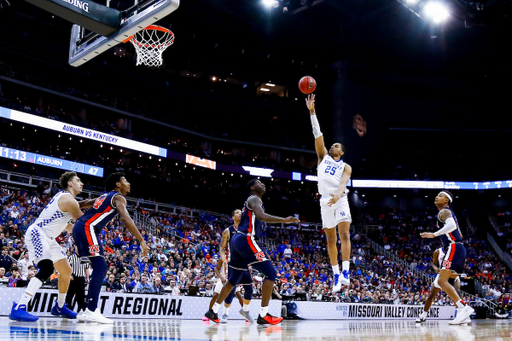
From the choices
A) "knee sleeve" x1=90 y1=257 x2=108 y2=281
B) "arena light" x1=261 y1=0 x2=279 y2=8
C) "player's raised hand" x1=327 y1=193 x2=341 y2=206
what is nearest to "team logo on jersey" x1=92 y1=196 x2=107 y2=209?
"knee sleeve" x1=90 y1=257 x2=108 y2=281

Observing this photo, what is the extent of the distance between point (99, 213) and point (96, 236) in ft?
1.09

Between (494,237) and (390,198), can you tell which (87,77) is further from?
(494,237)

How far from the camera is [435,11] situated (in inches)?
1029

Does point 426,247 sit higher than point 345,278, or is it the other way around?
point 426,247

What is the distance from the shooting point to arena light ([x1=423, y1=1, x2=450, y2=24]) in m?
25.7

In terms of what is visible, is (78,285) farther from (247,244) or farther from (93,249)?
(247,244)

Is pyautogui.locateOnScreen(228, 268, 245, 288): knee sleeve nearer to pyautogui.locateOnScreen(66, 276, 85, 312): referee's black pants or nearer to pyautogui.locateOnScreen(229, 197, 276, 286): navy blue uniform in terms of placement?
pyautogui.locateOnScreen(229, 197, 276, 286): navy blue uniform

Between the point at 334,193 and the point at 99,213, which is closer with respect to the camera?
the point at 99,213

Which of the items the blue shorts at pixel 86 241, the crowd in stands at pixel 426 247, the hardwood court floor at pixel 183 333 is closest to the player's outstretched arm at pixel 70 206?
the blue shorts at pixel 86 241

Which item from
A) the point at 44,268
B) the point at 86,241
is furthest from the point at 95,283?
the point at 44,268

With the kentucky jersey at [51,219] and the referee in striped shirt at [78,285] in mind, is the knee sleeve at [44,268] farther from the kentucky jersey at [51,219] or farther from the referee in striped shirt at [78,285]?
the referee in striped shirt at [78,285]

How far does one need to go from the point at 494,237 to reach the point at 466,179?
5.73 meters

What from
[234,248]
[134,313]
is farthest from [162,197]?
[234,248]

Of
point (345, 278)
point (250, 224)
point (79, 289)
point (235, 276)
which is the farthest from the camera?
point (79, 289)
